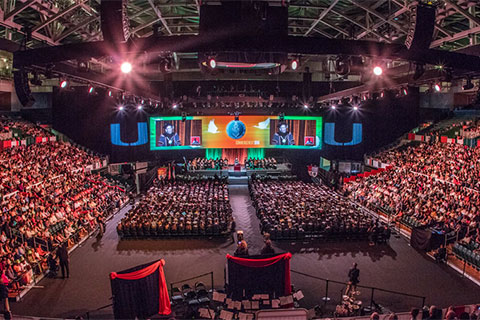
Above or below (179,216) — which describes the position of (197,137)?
above

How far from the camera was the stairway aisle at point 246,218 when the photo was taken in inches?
560

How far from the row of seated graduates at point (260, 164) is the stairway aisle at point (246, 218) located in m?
3.53

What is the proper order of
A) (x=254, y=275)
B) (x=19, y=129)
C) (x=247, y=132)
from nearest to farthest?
(x=254, y=275) → (x=19, y=129) → (x=247, y=132)

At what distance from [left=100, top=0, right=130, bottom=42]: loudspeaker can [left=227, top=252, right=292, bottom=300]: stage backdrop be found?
574 centimetres

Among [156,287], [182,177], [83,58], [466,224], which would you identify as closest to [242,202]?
[182,177]

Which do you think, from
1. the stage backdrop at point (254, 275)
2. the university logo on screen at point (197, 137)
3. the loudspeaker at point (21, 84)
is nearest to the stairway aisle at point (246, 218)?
the stage backdrop at point (254, 275)

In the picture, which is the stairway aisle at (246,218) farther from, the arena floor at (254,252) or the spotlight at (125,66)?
the spotlight at (125,66)

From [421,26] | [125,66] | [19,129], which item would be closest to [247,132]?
[19,129]

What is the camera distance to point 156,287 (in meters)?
8.24

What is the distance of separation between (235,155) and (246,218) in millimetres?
14508

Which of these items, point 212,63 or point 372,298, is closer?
point 212,63

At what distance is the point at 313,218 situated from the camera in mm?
14867

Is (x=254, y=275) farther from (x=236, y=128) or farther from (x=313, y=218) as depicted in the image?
(x=236, y=128)

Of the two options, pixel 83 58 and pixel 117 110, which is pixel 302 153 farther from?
pixel 83 58
